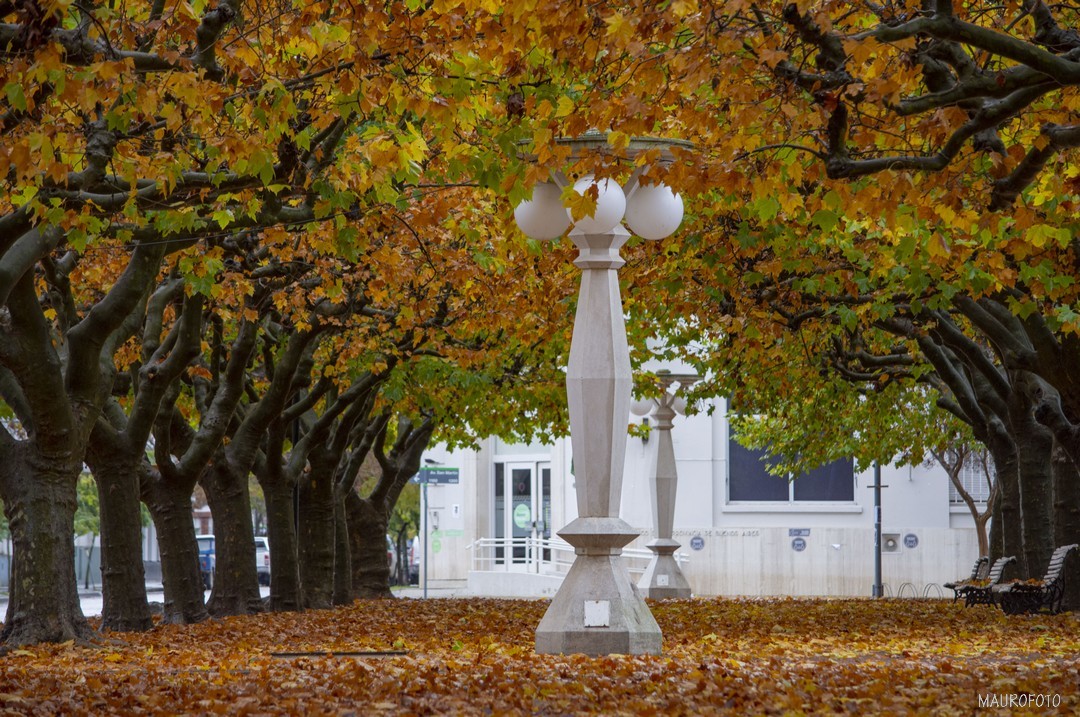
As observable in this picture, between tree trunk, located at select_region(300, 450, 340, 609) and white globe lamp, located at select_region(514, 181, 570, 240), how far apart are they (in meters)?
12.1

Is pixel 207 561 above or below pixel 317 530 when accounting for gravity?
below

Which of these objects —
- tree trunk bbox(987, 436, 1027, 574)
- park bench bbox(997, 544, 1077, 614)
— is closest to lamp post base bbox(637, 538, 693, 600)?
tree trunk bbox(987, 436, 1027, 574)

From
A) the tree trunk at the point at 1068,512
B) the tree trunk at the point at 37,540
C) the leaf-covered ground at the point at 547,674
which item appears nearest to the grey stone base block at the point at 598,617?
the leaf-covered ground at the point at 547,674

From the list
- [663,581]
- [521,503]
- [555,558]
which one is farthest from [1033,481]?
[521,503]

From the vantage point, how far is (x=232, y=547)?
2033cm

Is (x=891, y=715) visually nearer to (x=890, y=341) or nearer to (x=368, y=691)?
(x=368, y=691)

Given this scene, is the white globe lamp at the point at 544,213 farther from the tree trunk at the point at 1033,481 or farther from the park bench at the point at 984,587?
the park bench at the point at 984,587

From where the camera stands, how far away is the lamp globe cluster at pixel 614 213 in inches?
425

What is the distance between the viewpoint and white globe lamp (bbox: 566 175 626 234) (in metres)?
10.6

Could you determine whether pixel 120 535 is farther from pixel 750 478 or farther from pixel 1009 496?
pixel 750 478

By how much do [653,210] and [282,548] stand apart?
1198cm

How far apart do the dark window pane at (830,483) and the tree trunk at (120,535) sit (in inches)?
967

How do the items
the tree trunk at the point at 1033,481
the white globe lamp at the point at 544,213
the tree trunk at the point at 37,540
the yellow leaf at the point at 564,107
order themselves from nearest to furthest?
the yellow leaf at the point at 564,107
the white globe lamp at the point at 544,213
the tree trunk at the point at 37,540
the tree trunk at the point at 1033,481

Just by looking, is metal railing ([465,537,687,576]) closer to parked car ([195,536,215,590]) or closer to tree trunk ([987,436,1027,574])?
tree trunk ([987,436,1027,574])
